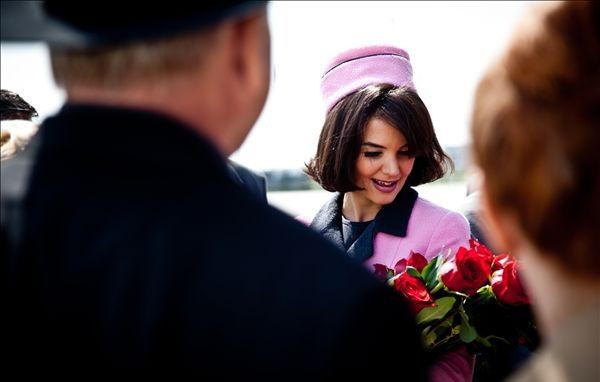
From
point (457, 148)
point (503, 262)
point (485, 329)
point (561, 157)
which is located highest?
point (561, 157)

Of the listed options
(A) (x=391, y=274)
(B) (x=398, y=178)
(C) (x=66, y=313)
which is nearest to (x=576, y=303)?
(C) (x=66, y=313)

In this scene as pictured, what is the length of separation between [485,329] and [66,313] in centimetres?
165

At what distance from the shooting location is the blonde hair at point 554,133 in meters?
0.96

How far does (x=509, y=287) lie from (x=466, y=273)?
0.44 ft

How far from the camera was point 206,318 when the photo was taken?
36.9 inches

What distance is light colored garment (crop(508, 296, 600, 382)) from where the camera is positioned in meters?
1.00

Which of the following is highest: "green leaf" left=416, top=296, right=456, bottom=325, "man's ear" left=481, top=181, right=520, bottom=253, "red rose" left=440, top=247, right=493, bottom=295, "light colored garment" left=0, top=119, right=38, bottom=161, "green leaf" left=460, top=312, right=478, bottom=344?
"man's ear" left=481, top=181, right=520, bottom=253

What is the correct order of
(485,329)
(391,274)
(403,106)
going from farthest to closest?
(403,106) < (391,274) < (485,329)

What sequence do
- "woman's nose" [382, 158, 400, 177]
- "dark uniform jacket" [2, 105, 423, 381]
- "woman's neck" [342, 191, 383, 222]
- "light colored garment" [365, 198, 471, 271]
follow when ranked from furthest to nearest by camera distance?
"woman's neck" [342, 191, 383, 222], "woman's nose" [382, 158, 400, 177], "light colored garment" [365, 198, 471, 271], "dark uniform jacket" [2, 105, 423, 381]

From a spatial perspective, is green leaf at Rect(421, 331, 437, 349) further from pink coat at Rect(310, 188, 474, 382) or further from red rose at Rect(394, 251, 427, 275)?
pink coat at Rect(310, 188, 474, 382)

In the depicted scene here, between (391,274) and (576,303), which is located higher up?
(576,303)

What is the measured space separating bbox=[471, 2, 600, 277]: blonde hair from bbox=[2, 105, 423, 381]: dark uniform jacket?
0.22 meters

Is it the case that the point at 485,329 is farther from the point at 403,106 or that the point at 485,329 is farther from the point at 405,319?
the point at 405,319

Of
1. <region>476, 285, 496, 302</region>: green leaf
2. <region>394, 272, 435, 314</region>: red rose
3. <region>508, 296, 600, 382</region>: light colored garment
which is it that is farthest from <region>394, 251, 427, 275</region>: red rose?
<region>508, 296, 600, 382</region>: light colored garment
